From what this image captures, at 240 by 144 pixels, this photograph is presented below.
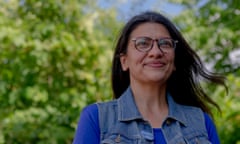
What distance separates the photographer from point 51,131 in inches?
238

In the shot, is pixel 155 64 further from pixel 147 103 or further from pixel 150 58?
pixel 147 103

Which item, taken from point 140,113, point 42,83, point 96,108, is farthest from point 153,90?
point 42,83

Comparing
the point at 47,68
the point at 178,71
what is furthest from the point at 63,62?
the point at 178,71

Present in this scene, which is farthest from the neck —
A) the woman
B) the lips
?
the lips

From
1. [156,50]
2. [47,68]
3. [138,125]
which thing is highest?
[156,50]

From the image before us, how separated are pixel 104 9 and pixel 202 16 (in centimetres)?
188

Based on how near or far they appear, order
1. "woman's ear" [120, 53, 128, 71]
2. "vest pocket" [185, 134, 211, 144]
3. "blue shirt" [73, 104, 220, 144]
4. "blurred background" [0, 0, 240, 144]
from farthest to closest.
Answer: "blurred background" [0, 0, 240, 144] < "woman's ear" [120, 53, 128, 71] < "vest pocket" [185, 134, 211, 144] < "blue shirt" [73, 104, 220, 144]

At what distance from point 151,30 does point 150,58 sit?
115mm

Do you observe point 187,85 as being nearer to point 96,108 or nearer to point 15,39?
point 96,108

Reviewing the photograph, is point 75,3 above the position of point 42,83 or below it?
above

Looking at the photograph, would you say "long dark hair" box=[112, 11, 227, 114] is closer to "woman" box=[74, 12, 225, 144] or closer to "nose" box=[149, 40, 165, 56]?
"woman" box=[74, 12, 225, 144]

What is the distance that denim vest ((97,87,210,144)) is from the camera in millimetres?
1974

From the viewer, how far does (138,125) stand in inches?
80.0

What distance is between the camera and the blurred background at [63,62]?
5512 mm
